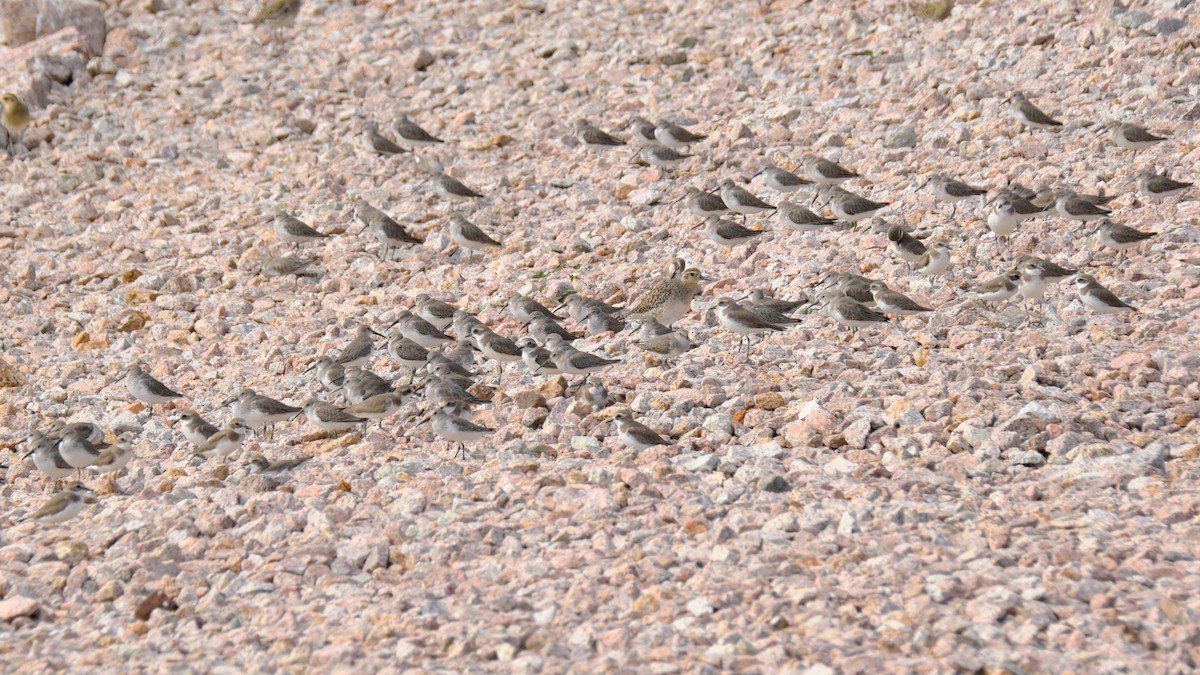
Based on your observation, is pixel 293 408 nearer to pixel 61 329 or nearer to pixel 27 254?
pixel 61 329

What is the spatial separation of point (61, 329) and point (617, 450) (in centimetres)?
779

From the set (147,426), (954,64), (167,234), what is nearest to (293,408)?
(147,426)

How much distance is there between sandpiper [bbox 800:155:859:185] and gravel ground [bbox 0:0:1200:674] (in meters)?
0.36

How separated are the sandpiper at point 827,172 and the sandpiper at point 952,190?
3.79 ft

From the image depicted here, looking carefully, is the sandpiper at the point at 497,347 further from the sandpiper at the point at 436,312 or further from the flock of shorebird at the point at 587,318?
the sandpiper at the point at 436,312

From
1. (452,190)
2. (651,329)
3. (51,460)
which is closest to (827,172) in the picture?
(651,329)

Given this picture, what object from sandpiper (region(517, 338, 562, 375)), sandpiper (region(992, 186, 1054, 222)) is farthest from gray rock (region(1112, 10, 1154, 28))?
sandpiper (region(517, 338, 562, 375))

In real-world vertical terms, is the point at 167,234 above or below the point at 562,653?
below

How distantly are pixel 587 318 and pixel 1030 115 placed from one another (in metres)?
5.53

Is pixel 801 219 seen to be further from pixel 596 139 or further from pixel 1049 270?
pixel 596 139

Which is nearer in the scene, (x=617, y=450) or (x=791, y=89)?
(x=617, y=450)

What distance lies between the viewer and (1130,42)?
15.3 m

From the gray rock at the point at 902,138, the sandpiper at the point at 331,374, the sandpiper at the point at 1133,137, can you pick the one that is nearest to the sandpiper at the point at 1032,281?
the sandpiper at the point at 1133,137

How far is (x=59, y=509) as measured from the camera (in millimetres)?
9273
